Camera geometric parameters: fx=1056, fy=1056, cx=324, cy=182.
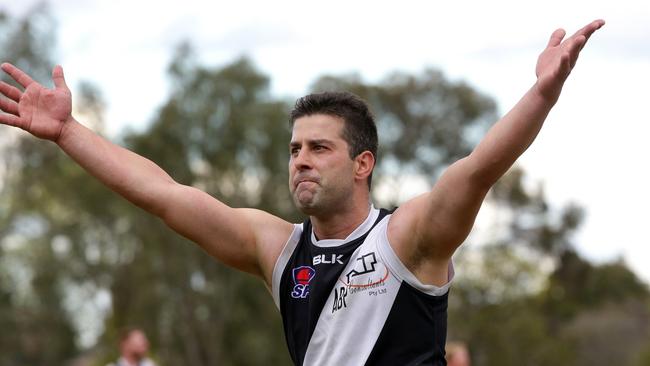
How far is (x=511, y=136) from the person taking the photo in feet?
15.2

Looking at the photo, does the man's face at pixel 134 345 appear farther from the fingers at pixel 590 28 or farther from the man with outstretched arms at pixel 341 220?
the fingers at pixel 590 28

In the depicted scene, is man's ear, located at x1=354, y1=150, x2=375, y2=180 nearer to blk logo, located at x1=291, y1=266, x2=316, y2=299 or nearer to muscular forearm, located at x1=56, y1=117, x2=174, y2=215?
blk logo, located at x1=291, y1=266, x2=316, y2=299

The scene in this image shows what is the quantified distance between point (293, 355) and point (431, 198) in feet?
4.06

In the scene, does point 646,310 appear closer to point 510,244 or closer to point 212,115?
point 510,244

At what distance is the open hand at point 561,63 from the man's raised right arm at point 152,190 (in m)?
1.74

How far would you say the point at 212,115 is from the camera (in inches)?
1906

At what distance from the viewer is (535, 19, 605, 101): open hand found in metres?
4.52

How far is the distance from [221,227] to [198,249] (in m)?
44.0

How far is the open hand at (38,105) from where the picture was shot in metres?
5.72

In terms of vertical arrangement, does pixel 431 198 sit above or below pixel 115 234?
above

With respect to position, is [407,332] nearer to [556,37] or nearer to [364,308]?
[364,308]

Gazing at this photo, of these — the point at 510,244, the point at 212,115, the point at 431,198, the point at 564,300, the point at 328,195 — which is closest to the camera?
the point at 431,198

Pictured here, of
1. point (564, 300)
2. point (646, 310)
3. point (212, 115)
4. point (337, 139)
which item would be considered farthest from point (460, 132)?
point (337, 139)

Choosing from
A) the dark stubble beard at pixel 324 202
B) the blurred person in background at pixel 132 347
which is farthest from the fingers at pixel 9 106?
the blurred person in background at pixel 132 347
